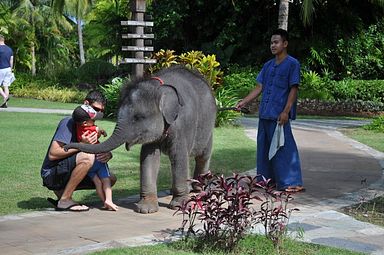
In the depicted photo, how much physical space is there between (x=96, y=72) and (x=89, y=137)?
23990mm

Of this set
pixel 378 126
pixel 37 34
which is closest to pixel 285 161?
pixel 378 126

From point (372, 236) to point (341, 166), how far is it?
425 centimetres

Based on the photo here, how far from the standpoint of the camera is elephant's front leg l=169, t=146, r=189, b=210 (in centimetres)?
661

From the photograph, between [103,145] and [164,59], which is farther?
[164,59]

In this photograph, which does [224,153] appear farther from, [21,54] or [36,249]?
[21,54]

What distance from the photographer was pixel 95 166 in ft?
21.4

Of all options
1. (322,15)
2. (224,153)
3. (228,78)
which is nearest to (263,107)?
(224,153)

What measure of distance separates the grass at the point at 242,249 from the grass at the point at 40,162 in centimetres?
208

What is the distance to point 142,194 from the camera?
652 cm

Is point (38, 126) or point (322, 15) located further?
point (322, 15)

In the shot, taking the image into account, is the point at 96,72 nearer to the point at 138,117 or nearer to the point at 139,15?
the point at 139,15

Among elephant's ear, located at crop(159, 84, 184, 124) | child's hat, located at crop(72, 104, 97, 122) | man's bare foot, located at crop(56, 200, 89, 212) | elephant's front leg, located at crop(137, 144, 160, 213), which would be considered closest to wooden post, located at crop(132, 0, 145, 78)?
elephant's ear, located at crop(159, 84, 184, 124)

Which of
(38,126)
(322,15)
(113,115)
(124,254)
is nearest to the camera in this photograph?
(124,254)

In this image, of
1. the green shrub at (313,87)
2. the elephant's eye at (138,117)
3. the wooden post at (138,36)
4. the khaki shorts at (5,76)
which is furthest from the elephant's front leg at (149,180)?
the green shrub at (313,87)
